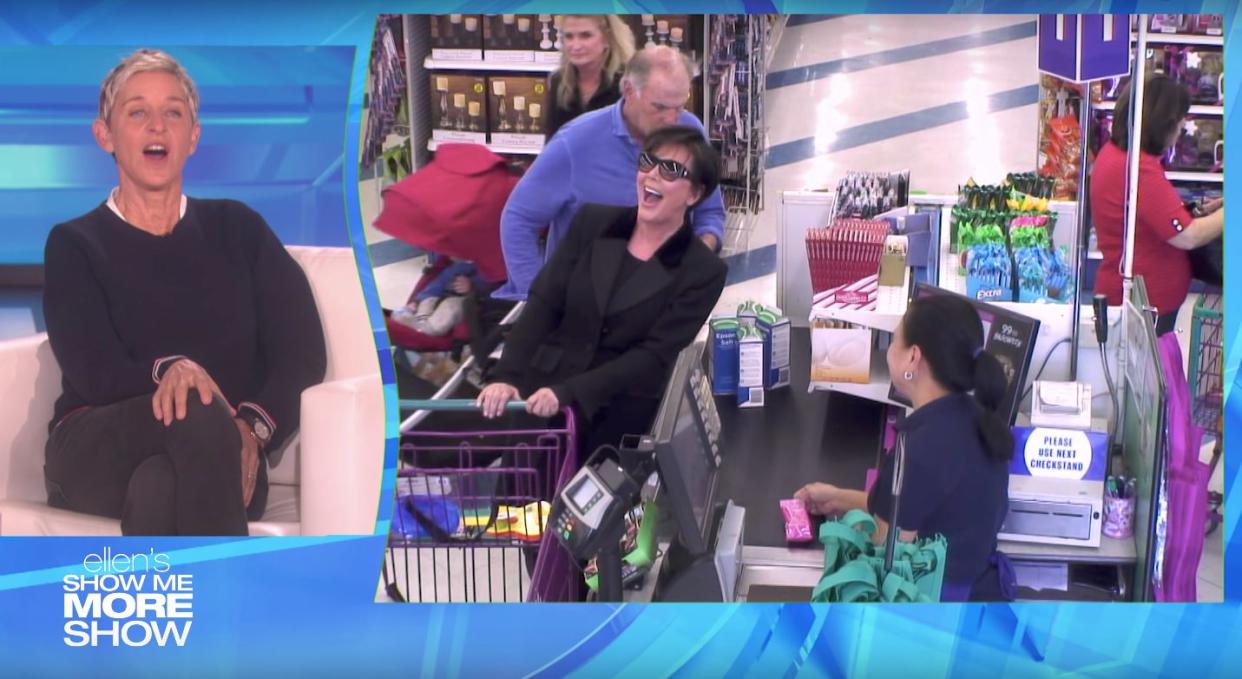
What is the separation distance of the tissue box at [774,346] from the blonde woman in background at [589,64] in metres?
0.85

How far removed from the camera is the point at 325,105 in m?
3.75

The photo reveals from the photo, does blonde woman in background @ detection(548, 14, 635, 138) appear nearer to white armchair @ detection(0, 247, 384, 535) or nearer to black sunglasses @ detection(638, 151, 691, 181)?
black sunglasses @ detection(638, 151, 691, 181)

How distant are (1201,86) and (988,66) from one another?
1.65 ft

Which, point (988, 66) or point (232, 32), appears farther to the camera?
point (988, 66)

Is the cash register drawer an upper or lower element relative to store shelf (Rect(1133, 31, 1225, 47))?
lower

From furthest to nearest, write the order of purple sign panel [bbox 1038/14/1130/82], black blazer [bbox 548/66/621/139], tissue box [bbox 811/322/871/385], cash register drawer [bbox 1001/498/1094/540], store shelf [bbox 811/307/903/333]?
tissue box [bbox 811/322/871/385] → store shelf [bbox 811/307/903/333] → cash register drawer [bbox 1001/498/1094/540] → black blazer [bbox 548/66/621/139] → purple sign panel [bbox 1038/14/1130/82]

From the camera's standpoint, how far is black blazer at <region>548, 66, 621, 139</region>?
382 centimetres

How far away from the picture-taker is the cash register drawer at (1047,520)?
3.93 m

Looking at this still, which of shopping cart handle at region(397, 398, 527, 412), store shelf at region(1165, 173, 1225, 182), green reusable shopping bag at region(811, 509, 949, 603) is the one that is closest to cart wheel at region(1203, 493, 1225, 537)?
green reusable shopping bag at region(811, 509, 949, 603)

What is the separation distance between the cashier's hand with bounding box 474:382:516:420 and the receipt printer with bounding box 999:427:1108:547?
4.16 ft

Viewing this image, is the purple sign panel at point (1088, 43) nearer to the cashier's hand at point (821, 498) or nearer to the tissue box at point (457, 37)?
the cashier's hand at point (821, 498)

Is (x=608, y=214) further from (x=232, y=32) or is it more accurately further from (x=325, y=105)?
(x=232, y=32)

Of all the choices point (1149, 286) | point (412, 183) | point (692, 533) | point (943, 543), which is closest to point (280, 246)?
point (412, 183)

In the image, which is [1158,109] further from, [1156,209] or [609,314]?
[609,314]
